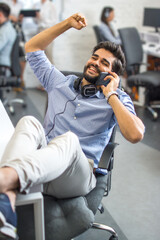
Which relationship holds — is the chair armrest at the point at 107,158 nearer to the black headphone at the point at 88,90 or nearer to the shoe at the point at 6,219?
the black headphone at the point at 88,90

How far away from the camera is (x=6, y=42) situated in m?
3.98

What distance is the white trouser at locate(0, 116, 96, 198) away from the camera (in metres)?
1.24

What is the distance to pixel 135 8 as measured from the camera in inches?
227

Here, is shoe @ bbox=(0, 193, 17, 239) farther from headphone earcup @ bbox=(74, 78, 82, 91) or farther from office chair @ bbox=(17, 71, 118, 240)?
headphone earcup @ bbox=(74, 78, 82, 91)

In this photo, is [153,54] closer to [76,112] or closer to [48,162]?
[76,112]

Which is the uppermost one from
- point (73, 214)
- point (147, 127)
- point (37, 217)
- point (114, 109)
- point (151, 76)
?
point (114, 109)

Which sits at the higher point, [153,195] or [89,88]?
[89,88]

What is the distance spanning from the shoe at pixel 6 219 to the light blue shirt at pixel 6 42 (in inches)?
120

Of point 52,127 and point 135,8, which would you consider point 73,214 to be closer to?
point 52,127

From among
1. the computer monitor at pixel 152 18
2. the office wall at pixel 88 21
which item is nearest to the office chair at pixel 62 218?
the office wall at pixel 88 21

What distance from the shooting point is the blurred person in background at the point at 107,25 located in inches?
204

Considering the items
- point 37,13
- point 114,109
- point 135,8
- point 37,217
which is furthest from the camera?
point 135,8

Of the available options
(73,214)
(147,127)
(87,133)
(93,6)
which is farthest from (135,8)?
(73,214)

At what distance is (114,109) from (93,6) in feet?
13.4
